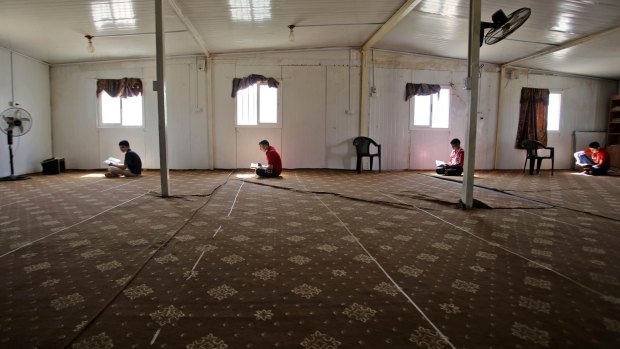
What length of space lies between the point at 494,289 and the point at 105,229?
3.19 m

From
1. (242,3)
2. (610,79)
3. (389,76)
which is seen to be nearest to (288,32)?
(242,3)

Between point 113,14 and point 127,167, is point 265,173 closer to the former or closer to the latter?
point 127,167

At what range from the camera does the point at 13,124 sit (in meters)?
6.91

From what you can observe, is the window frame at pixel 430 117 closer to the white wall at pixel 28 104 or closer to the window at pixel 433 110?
the window at pixel 433 110

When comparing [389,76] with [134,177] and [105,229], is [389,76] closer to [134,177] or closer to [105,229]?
[134,177]

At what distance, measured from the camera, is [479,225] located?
352 centimetres

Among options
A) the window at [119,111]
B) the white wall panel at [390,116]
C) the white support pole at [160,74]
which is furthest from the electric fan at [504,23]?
the window at [119,111]

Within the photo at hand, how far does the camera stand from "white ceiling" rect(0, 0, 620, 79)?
19.2 feet

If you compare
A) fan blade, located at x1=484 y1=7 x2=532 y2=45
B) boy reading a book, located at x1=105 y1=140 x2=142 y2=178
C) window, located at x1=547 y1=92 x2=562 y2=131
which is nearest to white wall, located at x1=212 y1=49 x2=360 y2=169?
boy reading a book, located at x1=105 y1=140 x2=142 y2=178

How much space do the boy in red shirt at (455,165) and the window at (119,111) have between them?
25.3 ft

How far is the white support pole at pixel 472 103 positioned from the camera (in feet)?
14.5

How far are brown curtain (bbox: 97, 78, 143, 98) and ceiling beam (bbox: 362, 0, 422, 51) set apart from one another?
5850 millimetres

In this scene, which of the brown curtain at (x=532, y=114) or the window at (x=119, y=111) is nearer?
the window at (x=119, y=111)

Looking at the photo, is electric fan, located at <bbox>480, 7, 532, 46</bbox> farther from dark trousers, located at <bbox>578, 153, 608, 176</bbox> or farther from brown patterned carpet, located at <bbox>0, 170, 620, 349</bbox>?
dark trousers, located at <bbox>578, 153, 608, 176</bbox>
